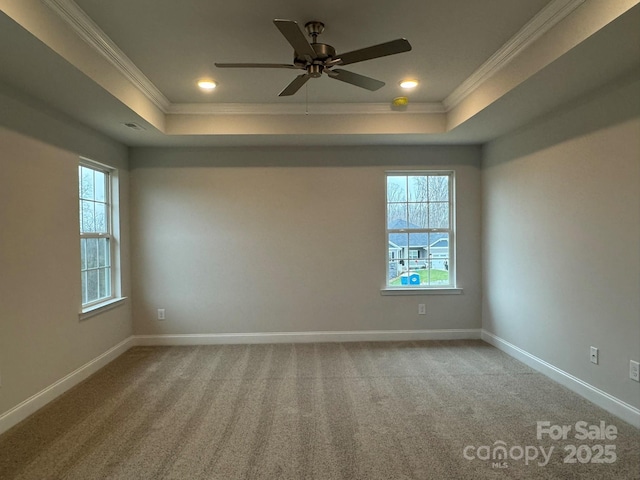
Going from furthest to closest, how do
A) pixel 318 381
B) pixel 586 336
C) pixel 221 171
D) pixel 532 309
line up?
1. pixel 221 171
2. pixel 532 309
3. pixel 318 381
4. pixel 586 336

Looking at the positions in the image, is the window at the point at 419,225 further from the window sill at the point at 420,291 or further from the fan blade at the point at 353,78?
the fan blade at the point at 353,78

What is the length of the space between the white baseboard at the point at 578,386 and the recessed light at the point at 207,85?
12.7ft

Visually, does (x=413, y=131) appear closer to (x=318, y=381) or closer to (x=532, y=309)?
(x=532, y=309)

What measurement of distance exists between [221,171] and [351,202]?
157 cm

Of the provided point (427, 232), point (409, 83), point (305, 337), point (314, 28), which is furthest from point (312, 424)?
point (409, 83)

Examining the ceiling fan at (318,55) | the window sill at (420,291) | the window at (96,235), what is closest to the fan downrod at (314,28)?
the ceiling fan at (318,55)

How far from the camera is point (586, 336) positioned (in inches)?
112

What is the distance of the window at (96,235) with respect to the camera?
3523 millimetres

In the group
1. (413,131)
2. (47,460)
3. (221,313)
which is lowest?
(47,460)

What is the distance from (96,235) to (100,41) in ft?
6.52

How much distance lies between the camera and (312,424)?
2.46 meters

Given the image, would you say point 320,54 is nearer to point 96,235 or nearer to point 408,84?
point 408,84

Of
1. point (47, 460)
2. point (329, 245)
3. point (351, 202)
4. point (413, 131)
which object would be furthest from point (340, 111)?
point (47, 460)

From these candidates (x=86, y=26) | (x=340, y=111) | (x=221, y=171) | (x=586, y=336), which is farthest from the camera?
(x=221, y=171)
